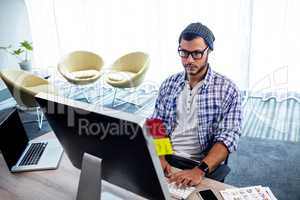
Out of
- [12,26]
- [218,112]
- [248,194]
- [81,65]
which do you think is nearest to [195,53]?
[218,112]

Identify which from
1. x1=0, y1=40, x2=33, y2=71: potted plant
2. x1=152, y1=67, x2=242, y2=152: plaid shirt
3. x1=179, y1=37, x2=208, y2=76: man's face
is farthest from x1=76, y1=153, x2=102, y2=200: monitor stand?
x1=0, y1=40, x2=33, y2=71: potted plant

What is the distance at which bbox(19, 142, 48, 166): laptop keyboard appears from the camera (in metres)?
1.48

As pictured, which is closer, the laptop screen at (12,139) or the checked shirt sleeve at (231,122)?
the laptop screen at (12,139)

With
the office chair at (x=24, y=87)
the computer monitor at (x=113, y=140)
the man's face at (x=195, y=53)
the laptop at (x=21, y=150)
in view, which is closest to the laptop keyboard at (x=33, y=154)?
the laptop at (x=21, y=150)

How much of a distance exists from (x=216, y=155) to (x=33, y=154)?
99 cm

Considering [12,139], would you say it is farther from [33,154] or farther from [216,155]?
[216,155]

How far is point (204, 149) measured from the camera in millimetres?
1763

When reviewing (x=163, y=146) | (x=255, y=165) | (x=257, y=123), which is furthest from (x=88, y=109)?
(x=257, y=123)

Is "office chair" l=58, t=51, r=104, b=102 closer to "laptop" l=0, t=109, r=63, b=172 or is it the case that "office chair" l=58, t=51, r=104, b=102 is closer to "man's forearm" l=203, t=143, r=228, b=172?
"laptop" l=0, t=109, r=63, b=172

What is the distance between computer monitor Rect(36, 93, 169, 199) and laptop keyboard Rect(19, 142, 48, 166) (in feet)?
1.61

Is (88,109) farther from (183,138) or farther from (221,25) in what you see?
(221,25)

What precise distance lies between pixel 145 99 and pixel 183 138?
2635 mm

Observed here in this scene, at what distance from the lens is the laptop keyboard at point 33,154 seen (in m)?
1.48

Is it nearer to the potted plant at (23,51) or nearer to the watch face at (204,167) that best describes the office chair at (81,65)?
the potted plant at (23,51)
